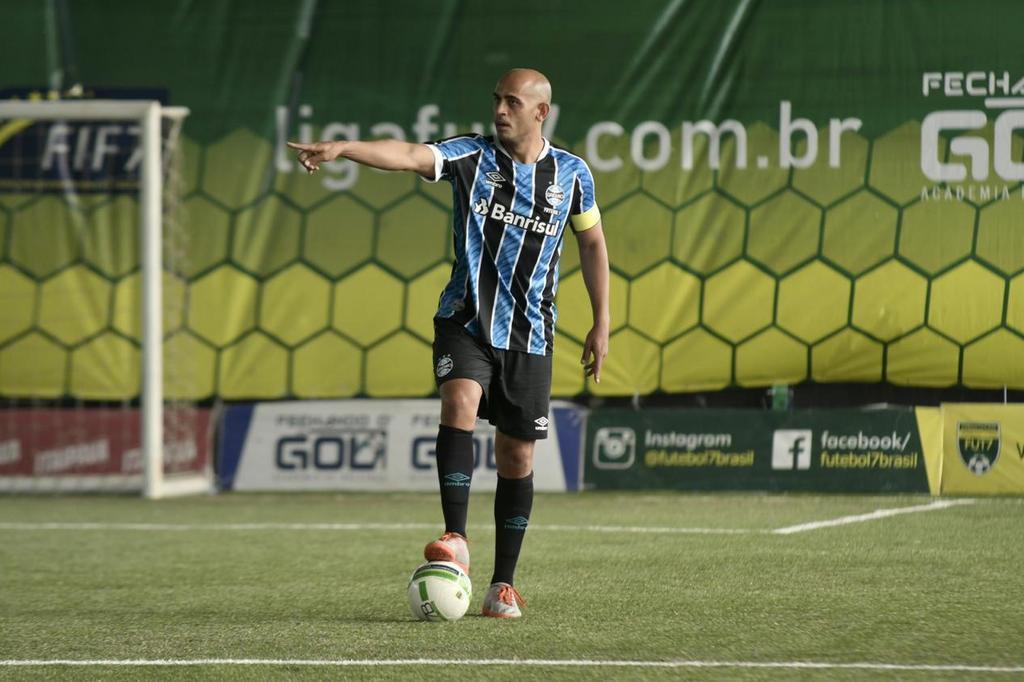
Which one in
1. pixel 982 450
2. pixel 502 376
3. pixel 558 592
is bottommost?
pixel 558 592

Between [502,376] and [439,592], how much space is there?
0.71 m

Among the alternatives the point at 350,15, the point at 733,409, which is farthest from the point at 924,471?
the point at 350,15

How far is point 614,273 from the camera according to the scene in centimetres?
949

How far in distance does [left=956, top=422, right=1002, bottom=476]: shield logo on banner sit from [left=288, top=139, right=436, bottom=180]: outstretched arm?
5107mm

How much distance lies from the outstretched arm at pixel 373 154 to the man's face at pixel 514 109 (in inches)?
10.0

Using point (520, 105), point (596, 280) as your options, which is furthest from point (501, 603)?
point (520, 105)

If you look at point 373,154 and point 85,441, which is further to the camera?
point 85,441

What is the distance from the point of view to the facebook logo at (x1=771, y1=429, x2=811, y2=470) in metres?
9.08

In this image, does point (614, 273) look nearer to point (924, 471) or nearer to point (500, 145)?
point (924, 471)

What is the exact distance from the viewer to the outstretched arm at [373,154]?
13.9ft

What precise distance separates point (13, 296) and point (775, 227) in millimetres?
4777

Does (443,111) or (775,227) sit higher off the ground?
(443,111)

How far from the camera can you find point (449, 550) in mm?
4539

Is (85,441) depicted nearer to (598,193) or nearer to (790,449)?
(598,193)
